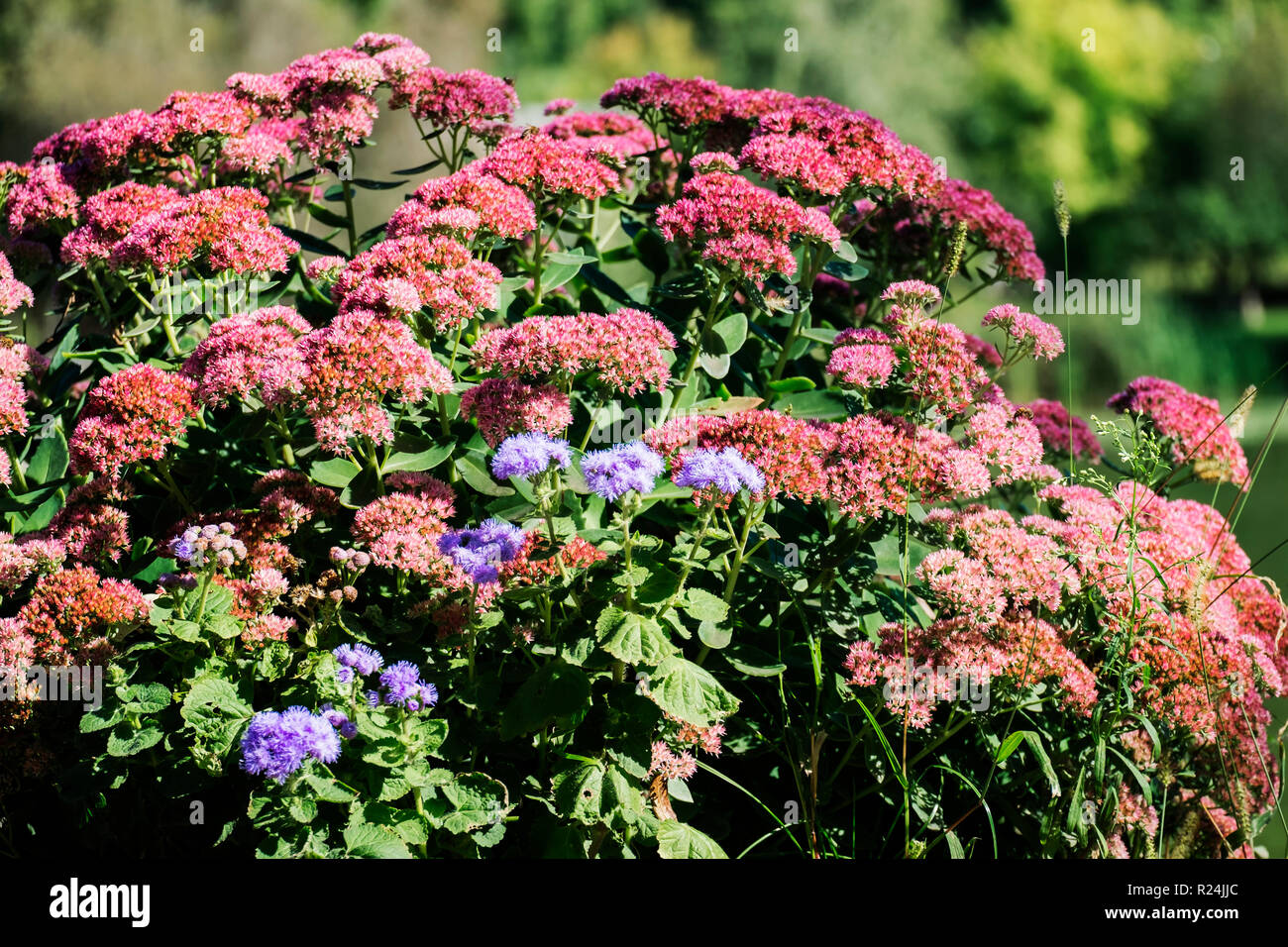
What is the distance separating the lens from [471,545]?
2525 millimetres

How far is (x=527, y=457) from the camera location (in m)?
2.37

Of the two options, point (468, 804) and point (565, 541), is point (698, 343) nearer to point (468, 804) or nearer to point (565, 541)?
point (565, 541)

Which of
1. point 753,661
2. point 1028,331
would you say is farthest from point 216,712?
point 1028,331

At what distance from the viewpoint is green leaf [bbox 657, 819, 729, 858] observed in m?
2.51

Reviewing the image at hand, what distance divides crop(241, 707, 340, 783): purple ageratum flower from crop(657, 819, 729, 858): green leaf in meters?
0.73

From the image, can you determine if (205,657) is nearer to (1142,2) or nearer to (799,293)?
(799,293)

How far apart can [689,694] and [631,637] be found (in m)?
0.17

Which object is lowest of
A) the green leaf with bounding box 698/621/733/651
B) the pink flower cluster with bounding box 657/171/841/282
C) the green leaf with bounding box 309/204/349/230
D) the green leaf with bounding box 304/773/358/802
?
the green leaf with bounding box 304/773/358/802

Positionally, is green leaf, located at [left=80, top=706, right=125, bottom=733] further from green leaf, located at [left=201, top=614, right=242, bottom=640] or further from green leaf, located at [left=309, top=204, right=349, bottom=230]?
green leaf, located at [left=309, top=204, right=349, bottom=230]

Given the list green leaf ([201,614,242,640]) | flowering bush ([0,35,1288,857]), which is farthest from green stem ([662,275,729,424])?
green leaf ([201,614,242,640])

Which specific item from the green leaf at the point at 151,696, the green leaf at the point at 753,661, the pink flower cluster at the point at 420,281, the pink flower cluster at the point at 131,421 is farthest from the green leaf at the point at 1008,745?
the pink flower cluster at the point at 131,421

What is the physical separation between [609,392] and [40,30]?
16880mm
